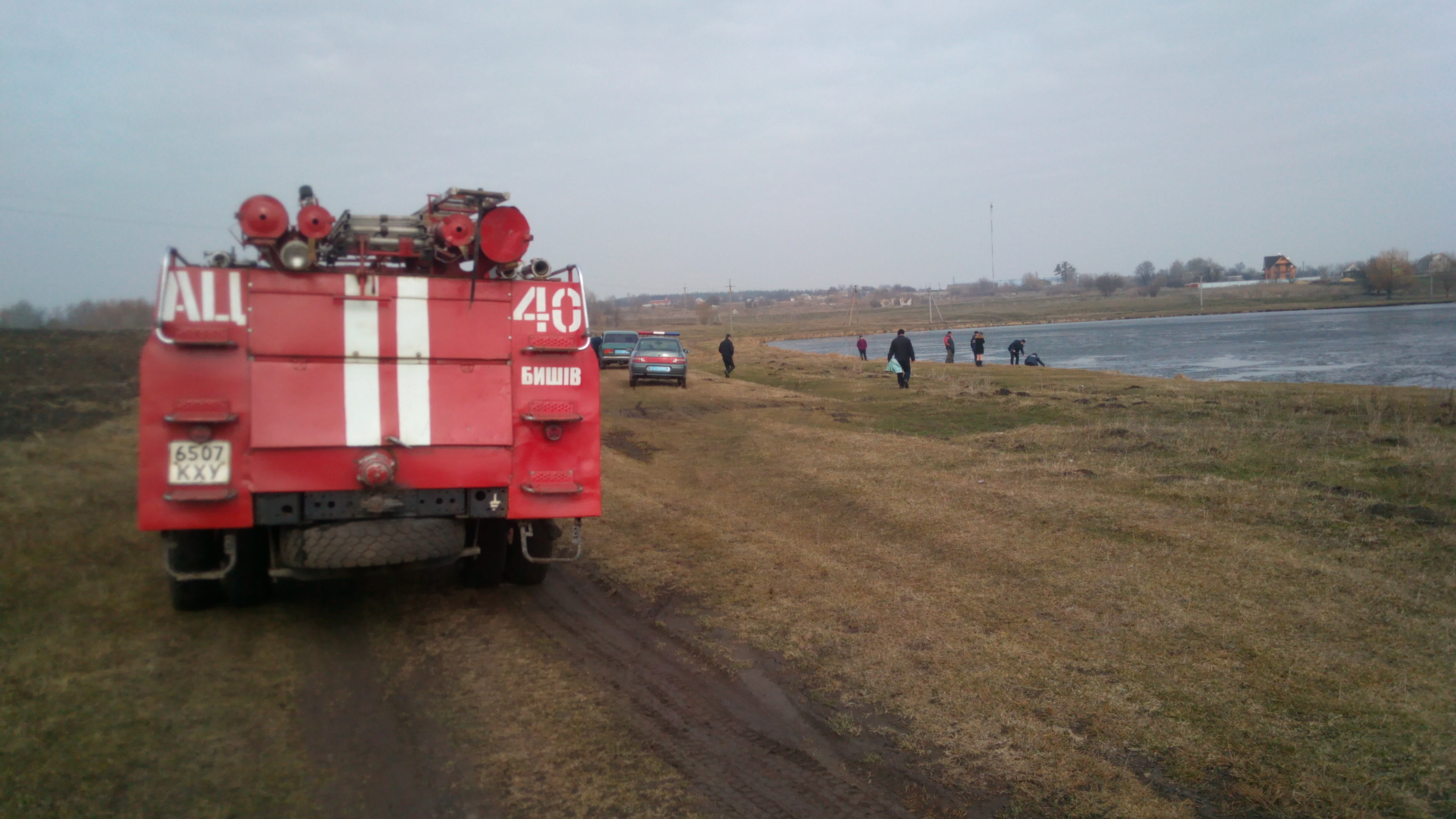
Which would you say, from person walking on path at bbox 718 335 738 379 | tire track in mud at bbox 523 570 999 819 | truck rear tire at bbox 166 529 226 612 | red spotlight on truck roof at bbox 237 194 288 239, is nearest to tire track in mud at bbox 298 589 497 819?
truck rear tire at bbox 166 529 226 612

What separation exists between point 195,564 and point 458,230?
287 cm

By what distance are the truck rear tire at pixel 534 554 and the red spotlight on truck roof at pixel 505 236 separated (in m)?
2.08

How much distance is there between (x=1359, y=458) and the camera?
12359mm

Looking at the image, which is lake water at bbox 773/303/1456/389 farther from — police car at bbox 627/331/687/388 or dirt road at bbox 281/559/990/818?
dirt road at bbox 281/559/990/818

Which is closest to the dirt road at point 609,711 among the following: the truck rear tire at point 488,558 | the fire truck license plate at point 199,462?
the truck rear tire at point 488,558

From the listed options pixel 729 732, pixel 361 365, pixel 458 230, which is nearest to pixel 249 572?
pixel 361 365

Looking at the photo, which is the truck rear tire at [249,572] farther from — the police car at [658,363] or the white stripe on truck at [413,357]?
the police car at [658,363]

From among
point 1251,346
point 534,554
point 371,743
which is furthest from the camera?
point 1251,346

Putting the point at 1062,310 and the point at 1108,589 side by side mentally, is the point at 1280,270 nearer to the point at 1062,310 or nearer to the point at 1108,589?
the point at 1062,310

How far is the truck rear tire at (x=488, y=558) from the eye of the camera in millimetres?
7090

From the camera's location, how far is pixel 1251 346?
176ft

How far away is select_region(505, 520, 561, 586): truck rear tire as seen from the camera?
275 inches

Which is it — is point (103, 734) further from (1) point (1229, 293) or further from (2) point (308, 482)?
(1) point (1229, 293)

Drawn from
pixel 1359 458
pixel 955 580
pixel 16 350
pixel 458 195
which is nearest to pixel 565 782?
pixel 458 195
